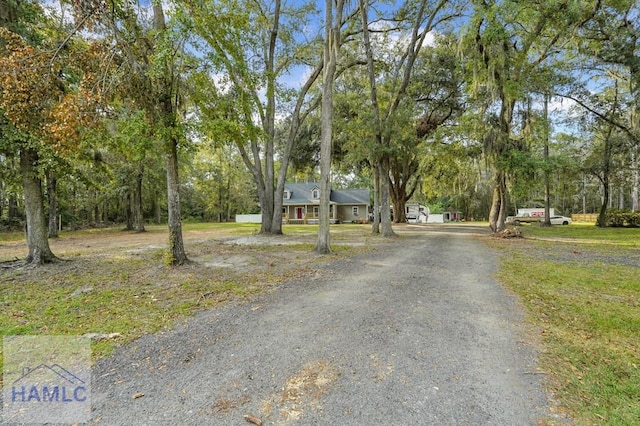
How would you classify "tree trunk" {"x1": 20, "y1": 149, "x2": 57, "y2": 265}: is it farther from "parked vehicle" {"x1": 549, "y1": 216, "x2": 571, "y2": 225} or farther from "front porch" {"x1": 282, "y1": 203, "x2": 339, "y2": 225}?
"parked vehicle" {"x1": 549, "y1": 216, "x2": 571, "y2": 225}

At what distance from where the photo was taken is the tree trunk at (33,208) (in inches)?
303

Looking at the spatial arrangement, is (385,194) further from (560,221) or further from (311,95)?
(560,221)

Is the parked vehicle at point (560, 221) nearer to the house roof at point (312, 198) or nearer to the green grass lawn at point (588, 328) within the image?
the house roof at point (312, 198)

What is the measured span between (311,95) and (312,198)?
17.0 meters

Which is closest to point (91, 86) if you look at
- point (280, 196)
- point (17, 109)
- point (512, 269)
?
point (17, 109)

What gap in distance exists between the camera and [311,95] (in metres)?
17.8

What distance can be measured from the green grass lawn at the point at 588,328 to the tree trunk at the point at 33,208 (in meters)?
10.7

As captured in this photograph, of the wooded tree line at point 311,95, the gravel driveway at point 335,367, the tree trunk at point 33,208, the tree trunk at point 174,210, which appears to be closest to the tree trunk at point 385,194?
the wooded tree line at point 311,95

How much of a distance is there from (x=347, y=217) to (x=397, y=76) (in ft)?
69.8

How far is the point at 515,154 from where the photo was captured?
13562 mm

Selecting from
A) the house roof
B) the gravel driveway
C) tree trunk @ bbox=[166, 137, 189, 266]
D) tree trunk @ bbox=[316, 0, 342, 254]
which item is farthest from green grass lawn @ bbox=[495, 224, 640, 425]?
the house roof

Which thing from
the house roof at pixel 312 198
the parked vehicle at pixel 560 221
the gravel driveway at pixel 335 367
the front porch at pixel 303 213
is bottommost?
the gravel driveway at pixel 335 367

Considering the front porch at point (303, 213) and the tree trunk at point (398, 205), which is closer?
the tree trunk at point (398, 205)

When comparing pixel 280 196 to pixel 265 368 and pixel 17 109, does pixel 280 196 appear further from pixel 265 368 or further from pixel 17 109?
pixel 265 368
